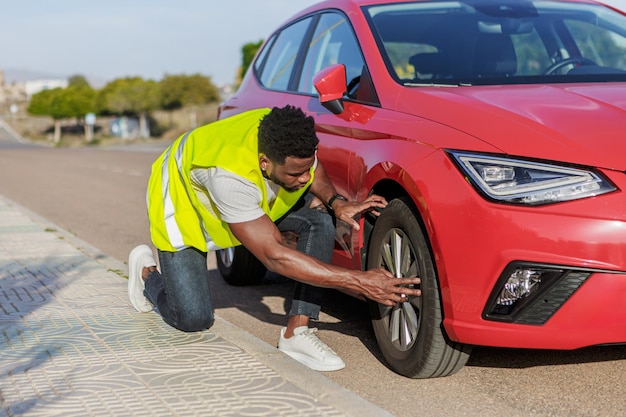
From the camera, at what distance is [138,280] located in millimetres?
5449

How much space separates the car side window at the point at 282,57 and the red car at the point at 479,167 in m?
0.56

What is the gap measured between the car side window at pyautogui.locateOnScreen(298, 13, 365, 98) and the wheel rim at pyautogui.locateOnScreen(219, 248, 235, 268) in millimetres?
1523

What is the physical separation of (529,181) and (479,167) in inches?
7.9

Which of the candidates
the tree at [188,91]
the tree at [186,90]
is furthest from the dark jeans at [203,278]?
the tree at [186,90]

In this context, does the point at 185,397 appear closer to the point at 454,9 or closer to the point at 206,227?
the point at 206,227

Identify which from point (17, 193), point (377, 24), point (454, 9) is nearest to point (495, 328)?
point (377, 24)

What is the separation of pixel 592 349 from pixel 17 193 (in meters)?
12.3

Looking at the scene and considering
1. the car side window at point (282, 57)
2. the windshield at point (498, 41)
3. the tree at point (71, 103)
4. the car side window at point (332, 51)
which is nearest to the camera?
the windshield at point (498, 41)

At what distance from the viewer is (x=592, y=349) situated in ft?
15.3

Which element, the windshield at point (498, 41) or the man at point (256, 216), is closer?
the man at point (256, 216)

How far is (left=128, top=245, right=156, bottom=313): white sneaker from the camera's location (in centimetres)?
540

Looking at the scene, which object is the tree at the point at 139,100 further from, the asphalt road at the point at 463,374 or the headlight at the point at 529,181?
the headlight at the point at 529,181

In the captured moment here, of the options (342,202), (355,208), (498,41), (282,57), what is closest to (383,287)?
(355,208)

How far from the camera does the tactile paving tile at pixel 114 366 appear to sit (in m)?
3.64
